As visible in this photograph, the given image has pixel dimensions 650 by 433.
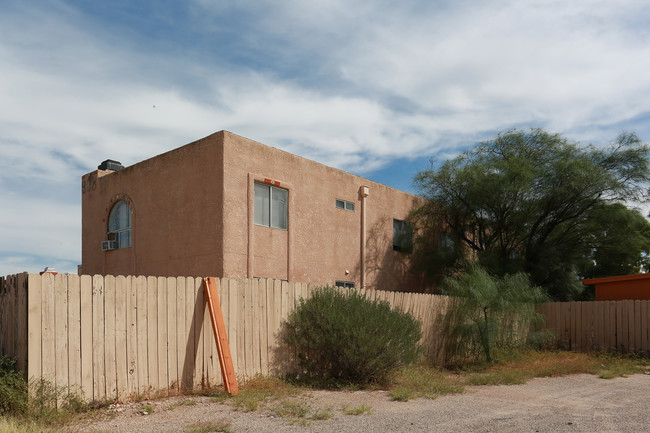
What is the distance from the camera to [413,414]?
837 cm

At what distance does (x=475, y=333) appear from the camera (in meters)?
15.0

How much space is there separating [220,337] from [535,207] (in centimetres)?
1526

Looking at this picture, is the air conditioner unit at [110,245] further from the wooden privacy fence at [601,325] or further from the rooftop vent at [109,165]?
the wooden privacy fence at [601,325]

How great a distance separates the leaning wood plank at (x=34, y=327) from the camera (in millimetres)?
7562

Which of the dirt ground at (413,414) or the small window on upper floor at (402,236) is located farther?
the small window on upper floor at (402,236)

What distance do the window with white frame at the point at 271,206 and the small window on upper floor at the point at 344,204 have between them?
2.36 metres

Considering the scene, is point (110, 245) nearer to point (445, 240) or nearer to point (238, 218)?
point (238, 218)

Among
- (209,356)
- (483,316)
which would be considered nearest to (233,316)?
(209,356)

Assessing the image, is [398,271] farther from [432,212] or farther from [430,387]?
[430,387]

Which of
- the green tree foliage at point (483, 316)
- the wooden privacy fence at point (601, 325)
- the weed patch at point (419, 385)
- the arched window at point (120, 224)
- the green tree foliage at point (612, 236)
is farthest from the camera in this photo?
the green tree foliage at point (612, 236)

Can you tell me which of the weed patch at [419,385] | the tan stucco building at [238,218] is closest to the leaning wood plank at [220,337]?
the weed patch at [419,385]

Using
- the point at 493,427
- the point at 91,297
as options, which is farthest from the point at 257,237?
the point at 493,427

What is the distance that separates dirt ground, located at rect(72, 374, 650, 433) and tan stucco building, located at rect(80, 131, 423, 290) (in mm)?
6798

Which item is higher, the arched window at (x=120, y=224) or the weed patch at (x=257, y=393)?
the arched window at (x=120, y=224)
